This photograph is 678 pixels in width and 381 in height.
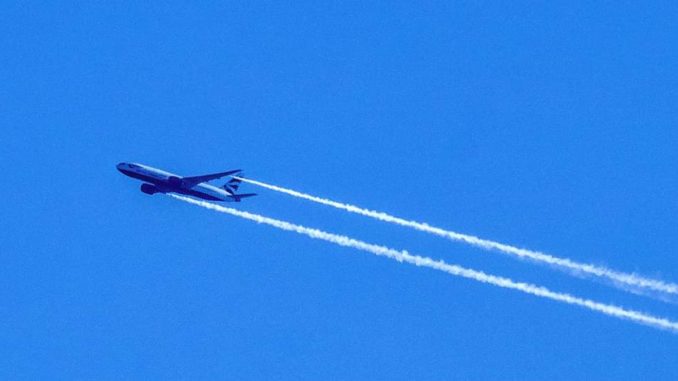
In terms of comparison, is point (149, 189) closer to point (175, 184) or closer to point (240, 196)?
point (175, 184)

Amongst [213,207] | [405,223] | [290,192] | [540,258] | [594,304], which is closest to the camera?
[594,304]

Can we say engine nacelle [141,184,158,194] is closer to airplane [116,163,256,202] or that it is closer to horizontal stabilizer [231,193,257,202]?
airplane [116,163,256,202]

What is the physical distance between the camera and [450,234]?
11056 centimetres

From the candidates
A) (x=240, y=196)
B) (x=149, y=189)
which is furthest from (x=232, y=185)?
(x=149, y=189)

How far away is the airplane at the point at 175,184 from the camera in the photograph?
409 feet

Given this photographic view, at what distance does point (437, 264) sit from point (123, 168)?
39.7 metres

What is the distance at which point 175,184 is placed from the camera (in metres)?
125

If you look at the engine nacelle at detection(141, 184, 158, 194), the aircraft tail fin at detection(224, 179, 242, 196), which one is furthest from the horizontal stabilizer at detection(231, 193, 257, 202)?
the engine nacelle at detection(141, 184, 158, 194)

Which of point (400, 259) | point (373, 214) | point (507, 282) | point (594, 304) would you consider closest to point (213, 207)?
point (373, 214)

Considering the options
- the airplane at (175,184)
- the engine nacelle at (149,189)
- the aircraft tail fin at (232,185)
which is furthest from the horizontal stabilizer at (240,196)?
the engine nacelle at (149,189)

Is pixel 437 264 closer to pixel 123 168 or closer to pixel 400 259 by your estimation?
pixel 400 259

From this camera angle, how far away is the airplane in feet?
409

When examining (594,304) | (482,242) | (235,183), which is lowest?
(594,304)

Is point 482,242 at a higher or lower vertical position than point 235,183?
lower
